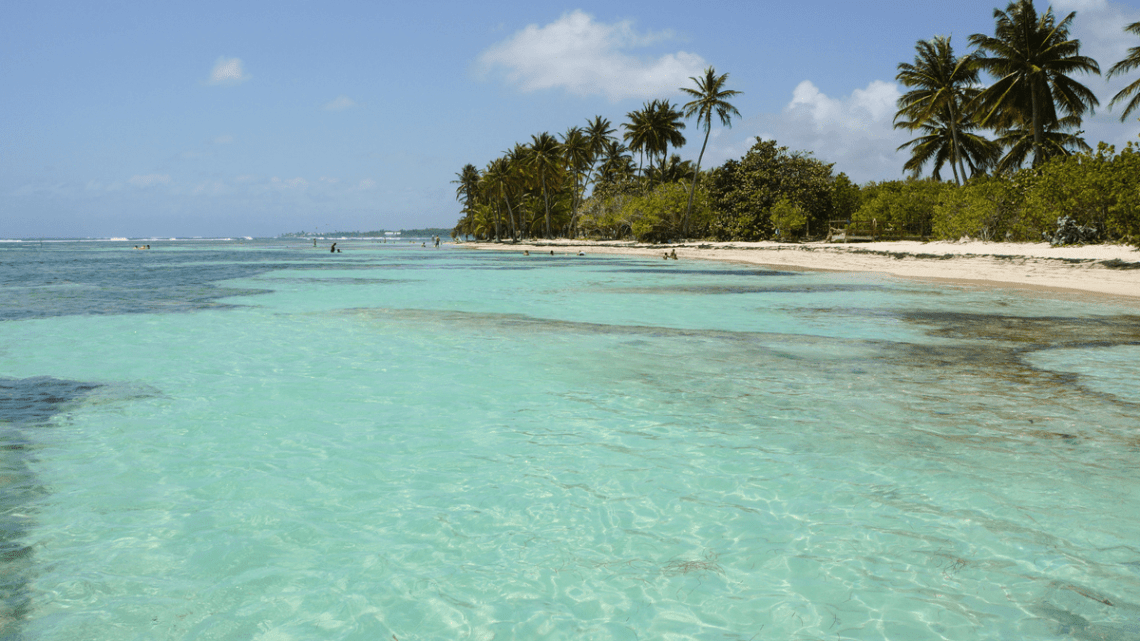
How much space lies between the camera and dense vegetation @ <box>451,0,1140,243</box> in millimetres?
24234

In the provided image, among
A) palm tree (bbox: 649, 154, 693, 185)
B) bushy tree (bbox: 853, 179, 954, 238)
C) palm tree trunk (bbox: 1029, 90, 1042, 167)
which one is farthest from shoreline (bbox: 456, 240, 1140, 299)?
palm tree (bbox: 649, 154, 693, 185)

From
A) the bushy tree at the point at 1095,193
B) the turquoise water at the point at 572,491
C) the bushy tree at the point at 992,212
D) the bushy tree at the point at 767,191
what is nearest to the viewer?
the turquoise water at the point at 572,491

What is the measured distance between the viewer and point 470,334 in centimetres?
1152

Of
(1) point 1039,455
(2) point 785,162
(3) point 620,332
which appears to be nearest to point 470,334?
(3) point 620,332

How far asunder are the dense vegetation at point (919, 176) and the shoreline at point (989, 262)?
165 centimetres

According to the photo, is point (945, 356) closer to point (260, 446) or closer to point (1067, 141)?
point (260, 446)

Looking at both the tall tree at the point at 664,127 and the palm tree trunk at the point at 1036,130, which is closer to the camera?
the palm tree trunk at the point at 1036,130

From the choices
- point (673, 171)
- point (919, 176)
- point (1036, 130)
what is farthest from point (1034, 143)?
point (673, 171)

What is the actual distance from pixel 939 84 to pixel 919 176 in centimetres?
1039

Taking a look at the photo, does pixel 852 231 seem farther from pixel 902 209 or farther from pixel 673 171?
pixel 673 171

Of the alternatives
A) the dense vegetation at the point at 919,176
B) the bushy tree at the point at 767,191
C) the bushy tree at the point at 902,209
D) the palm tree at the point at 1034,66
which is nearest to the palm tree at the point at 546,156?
the dense vegetation at the point at 919,176

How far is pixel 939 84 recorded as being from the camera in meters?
37.2

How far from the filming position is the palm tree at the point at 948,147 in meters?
40.9

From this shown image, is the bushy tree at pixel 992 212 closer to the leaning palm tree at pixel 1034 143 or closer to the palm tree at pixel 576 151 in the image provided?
the leaning palm tree at pixel 1034 143
